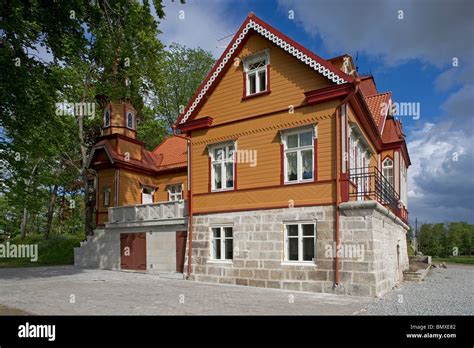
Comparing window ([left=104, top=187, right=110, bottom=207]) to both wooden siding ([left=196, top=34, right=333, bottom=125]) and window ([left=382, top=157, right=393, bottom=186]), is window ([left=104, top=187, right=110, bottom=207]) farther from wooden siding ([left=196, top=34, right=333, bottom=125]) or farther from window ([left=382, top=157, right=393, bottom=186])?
window ([left=382, top=157, right=393, bottom=186])

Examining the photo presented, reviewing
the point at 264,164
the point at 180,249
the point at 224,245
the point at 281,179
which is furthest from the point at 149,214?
the point at 281,179

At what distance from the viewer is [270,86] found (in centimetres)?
1546

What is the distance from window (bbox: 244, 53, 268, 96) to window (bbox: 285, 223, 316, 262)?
19.1 feet

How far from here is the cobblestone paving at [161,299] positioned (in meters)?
9.77

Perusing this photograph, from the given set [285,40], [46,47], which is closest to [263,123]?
[285,40]

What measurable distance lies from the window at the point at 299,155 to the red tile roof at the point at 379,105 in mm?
8408

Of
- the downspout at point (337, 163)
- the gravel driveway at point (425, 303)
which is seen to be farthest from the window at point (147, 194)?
the gravel driveway at point (425, 303)

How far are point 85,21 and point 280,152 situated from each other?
8833 mm

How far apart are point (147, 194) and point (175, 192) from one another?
6.83 feet

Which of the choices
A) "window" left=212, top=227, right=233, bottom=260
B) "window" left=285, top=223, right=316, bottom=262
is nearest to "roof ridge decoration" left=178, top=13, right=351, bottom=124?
"window" left=285, top=223, right=316, bottom=262

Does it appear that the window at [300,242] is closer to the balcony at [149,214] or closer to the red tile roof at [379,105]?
the balcony at [149,214]

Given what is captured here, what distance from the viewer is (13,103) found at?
13.2 metres

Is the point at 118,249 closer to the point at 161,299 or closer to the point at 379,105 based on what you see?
the point at 161,299

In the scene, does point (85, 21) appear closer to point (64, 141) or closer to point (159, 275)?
point (64, 141)
